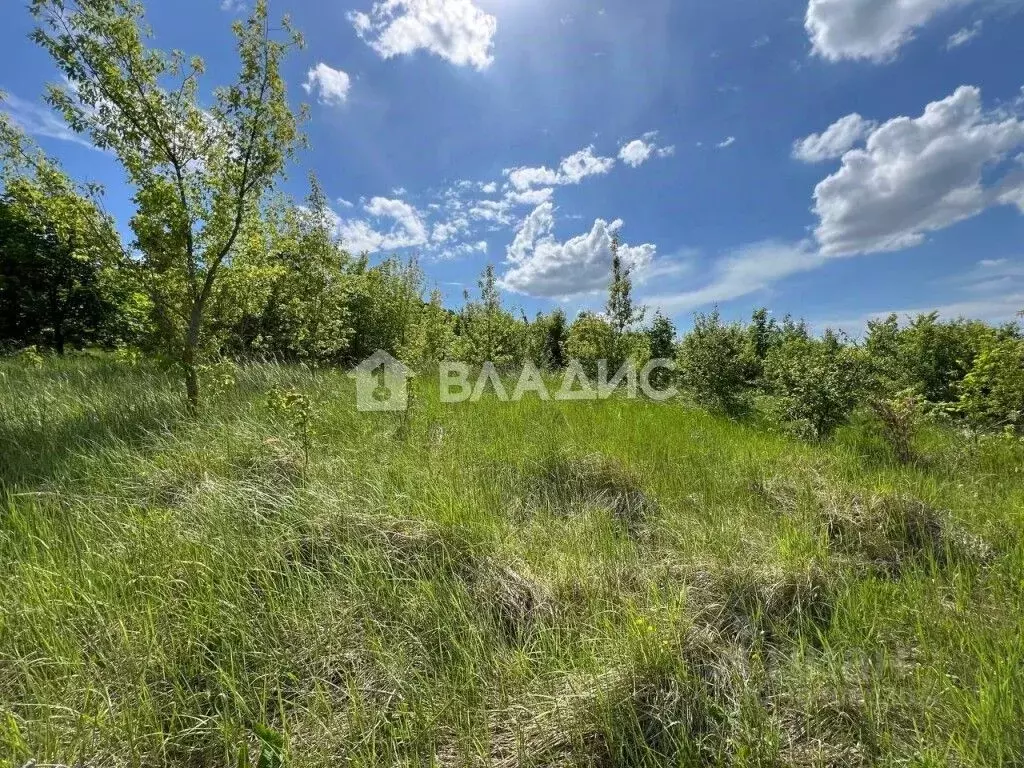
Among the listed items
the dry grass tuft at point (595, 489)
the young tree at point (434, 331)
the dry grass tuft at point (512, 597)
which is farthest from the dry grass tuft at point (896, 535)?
the young tree at point (434, 331)

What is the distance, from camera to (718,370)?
877 cm

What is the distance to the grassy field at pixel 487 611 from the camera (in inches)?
66.9

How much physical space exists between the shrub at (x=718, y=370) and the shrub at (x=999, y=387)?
12.1ft

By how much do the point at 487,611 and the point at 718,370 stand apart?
799cm

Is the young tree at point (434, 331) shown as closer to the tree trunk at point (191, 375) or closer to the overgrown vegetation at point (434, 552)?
the overgrown vegetation at point (434, 552)

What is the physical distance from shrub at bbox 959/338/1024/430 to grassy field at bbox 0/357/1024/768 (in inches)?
37.2

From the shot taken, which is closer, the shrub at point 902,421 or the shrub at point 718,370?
the shrub at point 902,421

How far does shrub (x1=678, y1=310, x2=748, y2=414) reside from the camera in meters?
8.76

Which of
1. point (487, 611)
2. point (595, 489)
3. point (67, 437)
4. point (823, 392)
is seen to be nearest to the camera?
point (487, 611)

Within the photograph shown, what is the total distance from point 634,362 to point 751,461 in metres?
6.59

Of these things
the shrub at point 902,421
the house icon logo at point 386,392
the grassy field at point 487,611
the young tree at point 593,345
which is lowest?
the grassy field at point 487,611

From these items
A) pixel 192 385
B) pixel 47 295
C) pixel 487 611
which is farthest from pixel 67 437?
pixel 47 295

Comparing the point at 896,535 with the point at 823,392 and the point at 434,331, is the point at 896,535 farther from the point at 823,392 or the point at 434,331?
the point at 434,331

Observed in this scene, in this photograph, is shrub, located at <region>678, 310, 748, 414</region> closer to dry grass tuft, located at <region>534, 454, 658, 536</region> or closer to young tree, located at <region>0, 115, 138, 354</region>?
dry grass tuft, located at <region>534, 454, 658, 536</region>
